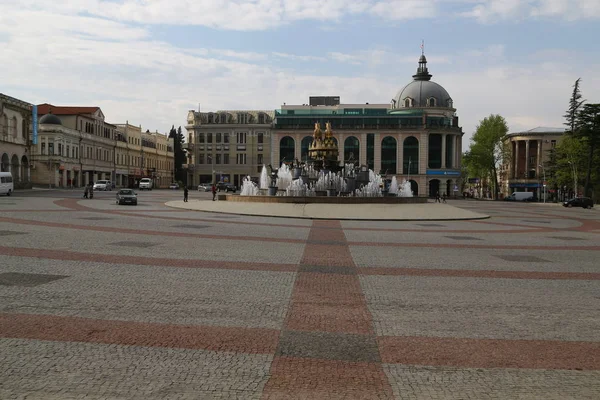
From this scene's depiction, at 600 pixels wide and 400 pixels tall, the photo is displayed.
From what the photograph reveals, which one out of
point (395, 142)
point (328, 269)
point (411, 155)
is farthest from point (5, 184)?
point (411, 155)

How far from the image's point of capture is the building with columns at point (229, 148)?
123 meters

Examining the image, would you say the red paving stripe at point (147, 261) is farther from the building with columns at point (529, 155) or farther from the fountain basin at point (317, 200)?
the building with columns at point (529, 155)

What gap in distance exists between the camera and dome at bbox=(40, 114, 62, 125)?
3541 inches

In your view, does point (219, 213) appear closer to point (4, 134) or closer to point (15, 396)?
point (15, 396)

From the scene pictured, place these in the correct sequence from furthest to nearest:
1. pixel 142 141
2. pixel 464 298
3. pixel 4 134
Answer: pixel 142 141 < pixel 4 134 < pixel 464 298

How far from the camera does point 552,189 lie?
110 metres

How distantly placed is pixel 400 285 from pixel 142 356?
6425mm

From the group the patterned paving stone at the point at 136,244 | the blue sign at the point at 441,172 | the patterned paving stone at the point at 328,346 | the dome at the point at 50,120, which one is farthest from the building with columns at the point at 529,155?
the patterned paving stone at the point at 328,346

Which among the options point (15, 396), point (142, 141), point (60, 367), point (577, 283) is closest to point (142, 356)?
point (60, 367)

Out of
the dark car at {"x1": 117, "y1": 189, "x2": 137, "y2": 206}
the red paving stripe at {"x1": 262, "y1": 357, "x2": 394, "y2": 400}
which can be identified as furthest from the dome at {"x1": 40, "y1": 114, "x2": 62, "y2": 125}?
the red paving stripe at {"x1": 262, "y1": 357, "x2": 394, "y2": 400}

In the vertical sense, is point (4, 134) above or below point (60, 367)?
above

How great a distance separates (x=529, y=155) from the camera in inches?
4628

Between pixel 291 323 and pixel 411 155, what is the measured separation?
347 ft

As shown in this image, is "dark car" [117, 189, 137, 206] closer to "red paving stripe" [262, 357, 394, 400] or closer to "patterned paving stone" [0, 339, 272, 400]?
"patterned paving stone" [0, 339, 272, 400]
